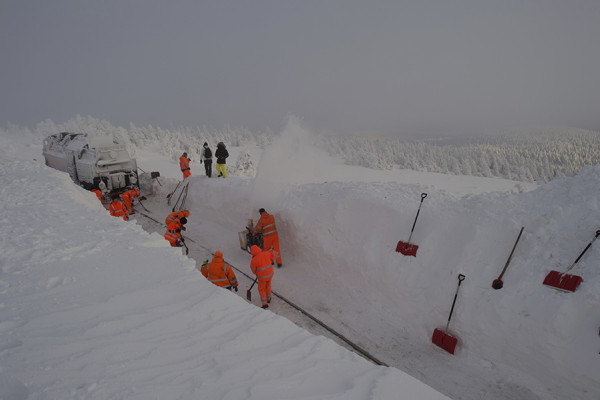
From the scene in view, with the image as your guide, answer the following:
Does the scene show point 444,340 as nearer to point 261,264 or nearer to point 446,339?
point 446,339

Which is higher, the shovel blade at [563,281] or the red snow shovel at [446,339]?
the shovel blade at [563,281]

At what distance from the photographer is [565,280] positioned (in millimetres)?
4914

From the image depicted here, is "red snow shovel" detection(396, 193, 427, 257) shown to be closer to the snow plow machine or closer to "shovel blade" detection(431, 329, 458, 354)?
"shovel blade" detection(431, 329, 458, 354)

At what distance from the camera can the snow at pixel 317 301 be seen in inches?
94.9

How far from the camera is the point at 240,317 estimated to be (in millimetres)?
3207

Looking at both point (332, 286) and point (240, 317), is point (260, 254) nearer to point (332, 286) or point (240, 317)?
point (332, 286)

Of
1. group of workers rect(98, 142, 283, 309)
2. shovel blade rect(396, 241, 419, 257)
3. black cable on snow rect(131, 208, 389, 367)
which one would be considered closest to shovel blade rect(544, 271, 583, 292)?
shovel blade rect(396, 241, 419, 257)

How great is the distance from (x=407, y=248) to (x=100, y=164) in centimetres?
1377

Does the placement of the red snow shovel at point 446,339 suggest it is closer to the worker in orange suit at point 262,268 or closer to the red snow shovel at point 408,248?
the red snow shovel at point 408,248

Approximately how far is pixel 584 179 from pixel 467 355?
4333 millimetres

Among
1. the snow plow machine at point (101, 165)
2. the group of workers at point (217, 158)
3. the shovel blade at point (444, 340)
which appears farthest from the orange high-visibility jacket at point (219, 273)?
the snow plow machine at point (101, 165)

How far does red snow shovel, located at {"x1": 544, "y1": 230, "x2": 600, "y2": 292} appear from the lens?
4809 millimetres

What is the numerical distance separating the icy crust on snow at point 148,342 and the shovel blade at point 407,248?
14.6 feet

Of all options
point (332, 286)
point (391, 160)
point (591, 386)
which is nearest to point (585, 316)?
point (591, 386)
